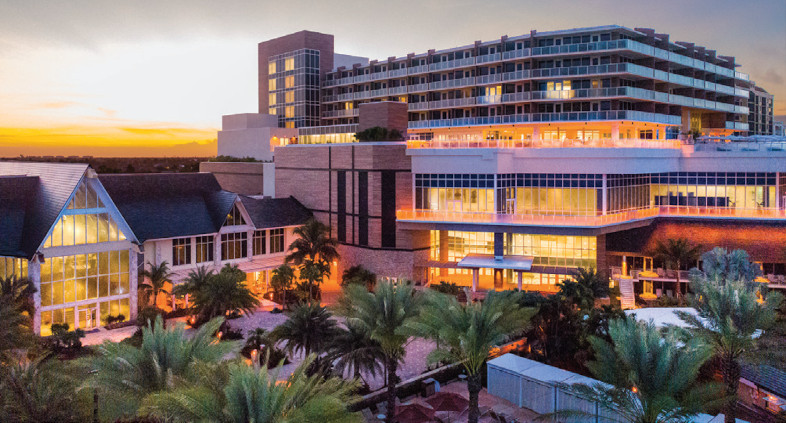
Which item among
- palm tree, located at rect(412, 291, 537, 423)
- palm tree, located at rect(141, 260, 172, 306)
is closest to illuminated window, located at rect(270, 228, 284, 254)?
palm tree, located at rect(141, 260, 172, 306)

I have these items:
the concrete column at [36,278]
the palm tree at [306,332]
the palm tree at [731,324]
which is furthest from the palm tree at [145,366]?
the concrete column at [36,278]

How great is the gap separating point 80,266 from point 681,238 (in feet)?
140

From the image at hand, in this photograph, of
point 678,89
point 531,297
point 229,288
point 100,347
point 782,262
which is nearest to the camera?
point 100,347

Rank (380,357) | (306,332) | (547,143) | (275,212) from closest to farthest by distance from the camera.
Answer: (380,357)
(306,332)
(547,143)
(275,212)

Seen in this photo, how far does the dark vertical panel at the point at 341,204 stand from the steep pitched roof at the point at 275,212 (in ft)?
10.6

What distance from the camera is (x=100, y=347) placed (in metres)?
20.0

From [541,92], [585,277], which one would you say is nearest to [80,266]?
[585,277]

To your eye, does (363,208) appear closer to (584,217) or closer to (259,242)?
(259,242)

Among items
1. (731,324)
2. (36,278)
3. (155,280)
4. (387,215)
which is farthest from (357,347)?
(387,215)

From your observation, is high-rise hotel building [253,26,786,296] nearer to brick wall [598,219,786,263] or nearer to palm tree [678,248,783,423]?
brick wall [598,219,786,263]

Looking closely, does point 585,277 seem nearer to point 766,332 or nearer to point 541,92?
point 766,332

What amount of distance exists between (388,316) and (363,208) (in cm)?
2425

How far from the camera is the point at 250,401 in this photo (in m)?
14.4

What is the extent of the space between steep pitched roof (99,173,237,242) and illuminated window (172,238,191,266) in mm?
895
